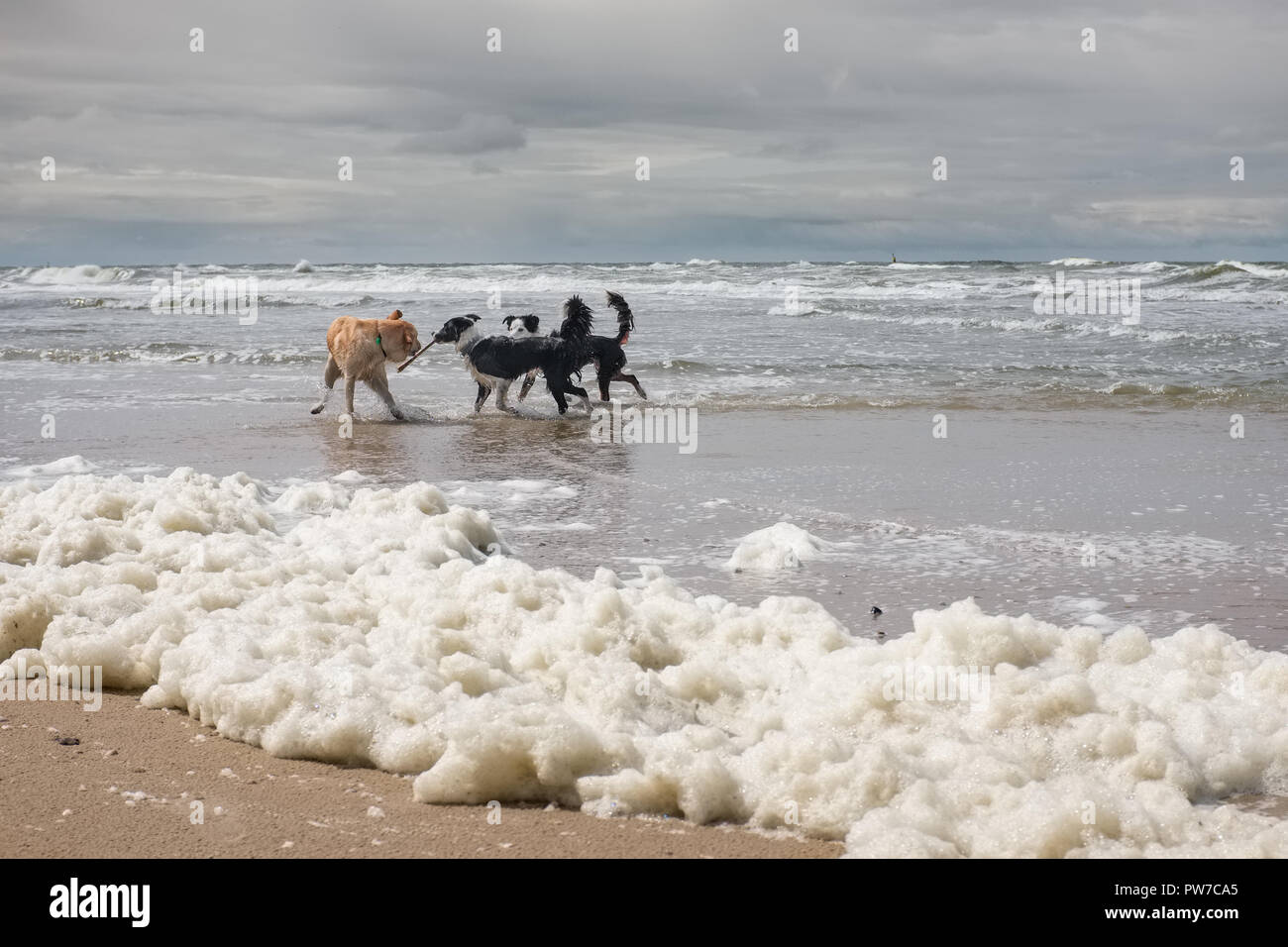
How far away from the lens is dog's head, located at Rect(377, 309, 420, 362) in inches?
460

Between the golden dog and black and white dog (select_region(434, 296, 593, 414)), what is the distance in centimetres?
38

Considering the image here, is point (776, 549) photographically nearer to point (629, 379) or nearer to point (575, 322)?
point (575, 322)

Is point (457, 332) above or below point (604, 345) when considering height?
above

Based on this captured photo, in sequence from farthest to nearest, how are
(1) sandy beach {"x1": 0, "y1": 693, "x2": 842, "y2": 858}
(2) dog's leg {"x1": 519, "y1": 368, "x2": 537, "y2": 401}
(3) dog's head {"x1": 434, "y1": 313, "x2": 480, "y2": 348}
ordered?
(2) dog's leg {"x1": 519, "y1": 368, "x2": 537, "y2": 401} → (3) dog's head {"x1": 434, "y1": 313, "x2": 480, "y2": 348} → (1) sandy beach {"x1": 0, "y1": 693, "x2": 842, "y2": 858}

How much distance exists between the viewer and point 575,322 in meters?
12.0

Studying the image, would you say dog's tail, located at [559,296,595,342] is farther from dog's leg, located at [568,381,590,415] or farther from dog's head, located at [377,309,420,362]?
dog's head, located at [377,309,420,362]

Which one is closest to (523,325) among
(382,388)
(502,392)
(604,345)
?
(502,392)

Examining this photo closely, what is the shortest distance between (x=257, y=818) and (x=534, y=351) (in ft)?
29.1

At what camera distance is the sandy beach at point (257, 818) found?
3227 mm

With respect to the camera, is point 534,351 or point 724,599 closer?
point 724,599

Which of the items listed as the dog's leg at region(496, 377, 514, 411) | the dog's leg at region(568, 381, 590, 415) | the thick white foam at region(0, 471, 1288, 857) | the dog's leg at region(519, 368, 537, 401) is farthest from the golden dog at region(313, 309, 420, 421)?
the thick white foam at region(0, 471, 1288, 857)

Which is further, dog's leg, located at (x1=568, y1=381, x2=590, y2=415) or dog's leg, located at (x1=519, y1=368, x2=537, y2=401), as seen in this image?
dog's leg, located at (x1=519, y1=368, x2=537, y2=401)
